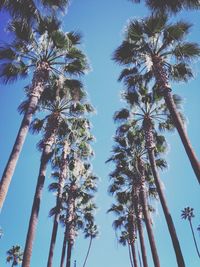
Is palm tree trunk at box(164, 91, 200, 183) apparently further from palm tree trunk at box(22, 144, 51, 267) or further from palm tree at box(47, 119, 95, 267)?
palm tree at box(47, 119, 95, 267)

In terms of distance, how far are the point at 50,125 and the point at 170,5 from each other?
27.9 ft

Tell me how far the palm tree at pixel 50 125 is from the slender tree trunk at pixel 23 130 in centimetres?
247

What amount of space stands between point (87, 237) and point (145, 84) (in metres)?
27.7

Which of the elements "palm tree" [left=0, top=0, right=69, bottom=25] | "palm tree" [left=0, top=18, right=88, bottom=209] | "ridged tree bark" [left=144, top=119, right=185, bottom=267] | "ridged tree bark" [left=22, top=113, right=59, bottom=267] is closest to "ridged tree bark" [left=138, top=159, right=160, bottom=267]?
"ridged tree bark" [left=144, top=119, right=185, bottom=267]

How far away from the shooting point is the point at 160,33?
14266mm

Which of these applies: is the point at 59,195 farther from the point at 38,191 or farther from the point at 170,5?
the point at 170,5

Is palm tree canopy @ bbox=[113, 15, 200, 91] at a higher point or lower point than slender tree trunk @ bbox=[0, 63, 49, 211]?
higher

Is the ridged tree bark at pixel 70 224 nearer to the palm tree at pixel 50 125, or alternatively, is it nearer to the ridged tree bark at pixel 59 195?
the ridged tree bark at pixel 59 195

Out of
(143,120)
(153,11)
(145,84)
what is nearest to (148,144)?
(143,120)

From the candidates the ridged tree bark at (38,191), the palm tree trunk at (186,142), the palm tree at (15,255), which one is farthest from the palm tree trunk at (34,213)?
the palm tree at (15,255)

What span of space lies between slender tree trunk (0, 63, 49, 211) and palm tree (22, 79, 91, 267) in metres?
2.47

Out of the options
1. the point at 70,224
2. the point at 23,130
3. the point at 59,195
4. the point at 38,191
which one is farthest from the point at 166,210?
A: the point at 70,224

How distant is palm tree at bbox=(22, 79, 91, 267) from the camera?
11.1 m

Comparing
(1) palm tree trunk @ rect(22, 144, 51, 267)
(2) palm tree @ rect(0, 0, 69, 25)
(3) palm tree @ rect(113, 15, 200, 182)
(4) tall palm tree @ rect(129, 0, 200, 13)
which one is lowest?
(1) palm tree trunk @ rect(22, 144, 51, 267)
